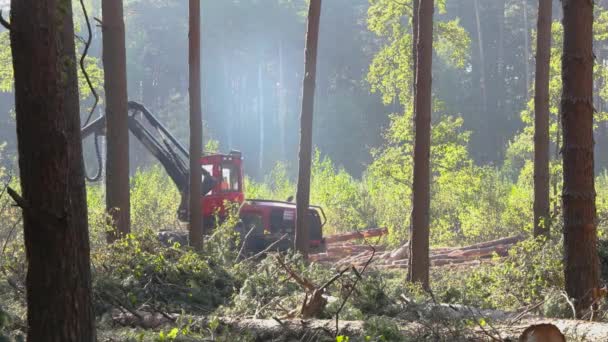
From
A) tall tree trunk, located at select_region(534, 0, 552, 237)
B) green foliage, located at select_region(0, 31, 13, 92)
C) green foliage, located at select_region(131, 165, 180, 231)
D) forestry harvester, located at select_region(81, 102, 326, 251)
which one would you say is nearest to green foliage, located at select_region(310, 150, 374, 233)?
green foliage, located at select_region(131, 165, 180, 231)

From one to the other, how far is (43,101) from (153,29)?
64463 mm

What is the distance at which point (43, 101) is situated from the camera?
5.21m

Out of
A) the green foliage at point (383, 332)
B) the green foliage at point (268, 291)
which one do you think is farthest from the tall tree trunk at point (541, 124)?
the green foliage at point (383, 332)

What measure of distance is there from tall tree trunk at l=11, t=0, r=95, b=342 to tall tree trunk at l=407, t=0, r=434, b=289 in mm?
10139

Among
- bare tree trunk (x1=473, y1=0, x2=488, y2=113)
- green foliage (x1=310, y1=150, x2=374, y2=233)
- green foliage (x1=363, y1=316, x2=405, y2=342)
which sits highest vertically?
bare tree trunk (x1=473, y1=0, x2=488, y2=113)

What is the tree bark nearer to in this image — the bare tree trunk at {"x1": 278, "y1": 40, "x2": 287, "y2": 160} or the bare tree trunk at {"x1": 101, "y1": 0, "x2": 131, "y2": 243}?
the bare tree trunk at {"x1": 278, "y1": 40, "x2": 287, "y2": 160}

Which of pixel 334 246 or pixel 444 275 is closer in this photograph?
pixel 444 275

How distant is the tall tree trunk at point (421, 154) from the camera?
14930mm

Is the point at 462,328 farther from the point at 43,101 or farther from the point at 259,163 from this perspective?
the point at 259,163

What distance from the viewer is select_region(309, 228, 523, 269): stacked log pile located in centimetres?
2355

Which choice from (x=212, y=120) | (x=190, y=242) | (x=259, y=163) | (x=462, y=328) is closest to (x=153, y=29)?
(x=212, y=120)

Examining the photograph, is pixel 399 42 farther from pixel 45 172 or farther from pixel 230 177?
pixel 45 172

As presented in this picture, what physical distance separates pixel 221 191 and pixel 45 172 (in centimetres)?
1832

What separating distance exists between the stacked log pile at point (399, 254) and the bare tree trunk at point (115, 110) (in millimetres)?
8794
